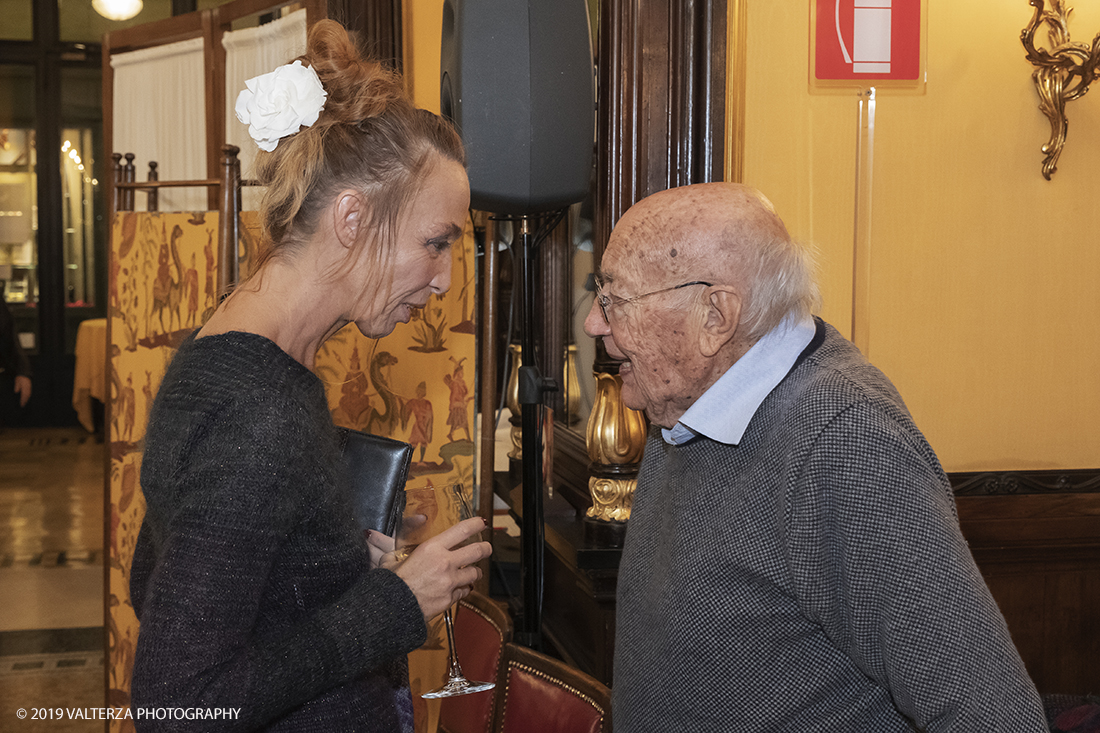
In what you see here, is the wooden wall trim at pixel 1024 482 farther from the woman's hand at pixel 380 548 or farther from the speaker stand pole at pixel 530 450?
the woman's hand at pixel 380 548

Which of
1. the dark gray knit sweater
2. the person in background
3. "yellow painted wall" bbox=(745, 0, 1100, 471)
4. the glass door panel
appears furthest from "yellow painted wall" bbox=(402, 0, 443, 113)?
the glass door panel

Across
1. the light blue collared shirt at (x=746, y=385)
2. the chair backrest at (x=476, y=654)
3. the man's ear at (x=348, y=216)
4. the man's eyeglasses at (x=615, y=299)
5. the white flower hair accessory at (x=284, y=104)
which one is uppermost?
the white flower hair accessory at (x=284, y=104)

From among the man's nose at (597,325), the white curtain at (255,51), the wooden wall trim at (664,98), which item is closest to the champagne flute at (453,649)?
the man's nose at (597,325)

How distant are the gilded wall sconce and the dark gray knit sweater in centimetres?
230

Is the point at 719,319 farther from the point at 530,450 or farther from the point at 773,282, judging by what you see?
the point at 530,450

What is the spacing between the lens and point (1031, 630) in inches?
99.5

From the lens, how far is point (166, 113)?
468 cm

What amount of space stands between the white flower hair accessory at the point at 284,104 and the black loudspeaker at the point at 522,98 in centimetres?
76

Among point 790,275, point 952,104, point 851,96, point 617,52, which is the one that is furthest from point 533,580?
point 952,104

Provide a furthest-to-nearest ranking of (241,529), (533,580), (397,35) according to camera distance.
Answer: (397,35) → (533,580) → (241,529)

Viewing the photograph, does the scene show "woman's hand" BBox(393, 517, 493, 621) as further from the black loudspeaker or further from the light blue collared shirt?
the black loudspeaker

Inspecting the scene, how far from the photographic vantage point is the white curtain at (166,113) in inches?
179

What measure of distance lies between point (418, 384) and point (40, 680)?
6.73 feet

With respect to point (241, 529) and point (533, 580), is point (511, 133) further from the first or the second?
point (241, 529)
